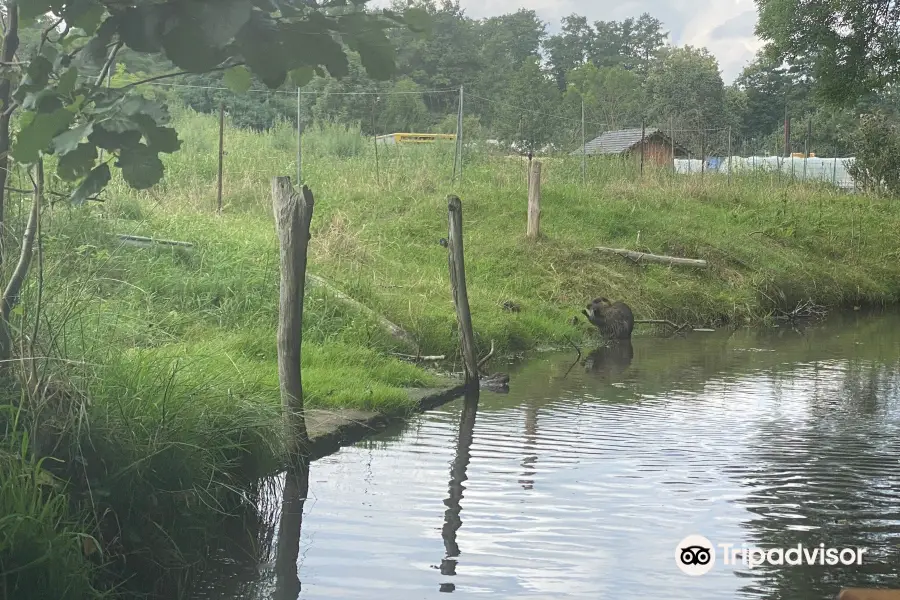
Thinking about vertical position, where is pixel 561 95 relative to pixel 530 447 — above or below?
above

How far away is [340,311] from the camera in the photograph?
40.4ft

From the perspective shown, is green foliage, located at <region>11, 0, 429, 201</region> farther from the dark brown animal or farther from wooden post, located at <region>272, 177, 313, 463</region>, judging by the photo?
the dark brown animal

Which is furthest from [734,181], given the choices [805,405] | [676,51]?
[676,51]

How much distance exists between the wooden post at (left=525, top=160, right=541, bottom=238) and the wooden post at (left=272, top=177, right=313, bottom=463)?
1104 cm

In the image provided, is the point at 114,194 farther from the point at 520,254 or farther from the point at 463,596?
the point at 463,596

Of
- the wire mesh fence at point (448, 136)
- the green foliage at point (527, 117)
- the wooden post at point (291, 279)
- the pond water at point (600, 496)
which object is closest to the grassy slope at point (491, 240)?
the wire mesh fence at point (448, 136)

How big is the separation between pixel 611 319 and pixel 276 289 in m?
5.63

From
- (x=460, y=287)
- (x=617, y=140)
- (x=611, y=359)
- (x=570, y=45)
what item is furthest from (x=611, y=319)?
(x=570, y=45)

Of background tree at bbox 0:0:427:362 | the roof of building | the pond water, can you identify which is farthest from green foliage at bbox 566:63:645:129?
background tree at bbox 0:0:427:362

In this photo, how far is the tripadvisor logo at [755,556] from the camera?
5.97 metres

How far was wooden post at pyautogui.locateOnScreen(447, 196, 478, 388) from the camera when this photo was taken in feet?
36.3

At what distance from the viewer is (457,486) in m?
7.61

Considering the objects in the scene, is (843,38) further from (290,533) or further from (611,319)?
(290,533)

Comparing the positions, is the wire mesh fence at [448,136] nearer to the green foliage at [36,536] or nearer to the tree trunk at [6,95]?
the tree trunk at [6,95]
